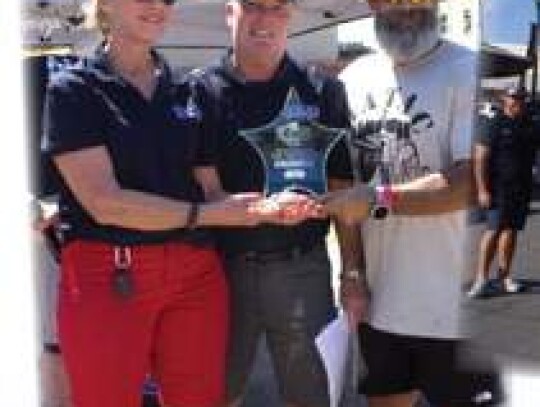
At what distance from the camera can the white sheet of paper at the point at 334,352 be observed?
2991 millimetres

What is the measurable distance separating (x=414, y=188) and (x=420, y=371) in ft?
1.91

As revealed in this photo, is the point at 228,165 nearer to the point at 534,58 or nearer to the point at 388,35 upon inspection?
the point at 388,35

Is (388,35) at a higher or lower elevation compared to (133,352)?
higher

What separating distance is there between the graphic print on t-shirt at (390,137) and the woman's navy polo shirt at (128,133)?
0.44 metres

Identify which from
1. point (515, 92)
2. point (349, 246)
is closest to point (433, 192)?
point (349, 246)

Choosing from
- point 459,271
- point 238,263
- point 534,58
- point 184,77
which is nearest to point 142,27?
point 184,77

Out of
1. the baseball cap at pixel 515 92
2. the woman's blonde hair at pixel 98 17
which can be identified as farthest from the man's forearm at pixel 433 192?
the baseball cap at pixel 515 92

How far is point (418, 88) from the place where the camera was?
10.0 feet

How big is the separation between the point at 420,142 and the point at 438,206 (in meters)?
0.17

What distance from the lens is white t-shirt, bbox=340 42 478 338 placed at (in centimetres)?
304

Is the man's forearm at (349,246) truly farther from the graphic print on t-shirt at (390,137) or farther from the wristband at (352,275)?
the graphic print on t-shirt at (390,137)

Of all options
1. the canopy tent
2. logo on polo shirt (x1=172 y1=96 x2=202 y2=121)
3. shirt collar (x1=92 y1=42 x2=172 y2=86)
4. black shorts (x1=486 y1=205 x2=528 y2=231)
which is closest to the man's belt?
logo on polo shirt (x1=172 y1=96 x2=202 y2=121)

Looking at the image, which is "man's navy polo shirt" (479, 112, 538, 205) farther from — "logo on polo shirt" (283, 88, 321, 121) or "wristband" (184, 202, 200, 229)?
"wristband" (184, 202, 200, 229)

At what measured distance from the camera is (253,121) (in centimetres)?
290
